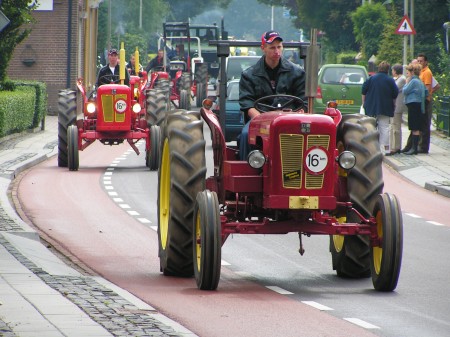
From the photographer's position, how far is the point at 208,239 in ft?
36.1

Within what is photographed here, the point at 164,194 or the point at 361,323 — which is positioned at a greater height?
the point at 164,194

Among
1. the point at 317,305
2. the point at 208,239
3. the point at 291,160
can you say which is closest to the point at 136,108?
the point at 291,160

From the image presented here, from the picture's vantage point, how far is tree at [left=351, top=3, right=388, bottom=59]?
60.8 meters

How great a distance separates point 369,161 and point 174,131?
5.61 feet

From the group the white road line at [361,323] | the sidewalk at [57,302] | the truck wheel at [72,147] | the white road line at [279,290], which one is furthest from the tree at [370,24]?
the white road line at [361,323]

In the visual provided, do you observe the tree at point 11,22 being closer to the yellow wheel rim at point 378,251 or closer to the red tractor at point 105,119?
the red tractor at point 105,119

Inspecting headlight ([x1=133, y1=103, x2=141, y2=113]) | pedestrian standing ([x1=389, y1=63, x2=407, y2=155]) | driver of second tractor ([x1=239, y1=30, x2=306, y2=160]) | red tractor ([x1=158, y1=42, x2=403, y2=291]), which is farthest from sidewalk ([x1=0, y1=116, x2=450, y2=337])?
pedestrian standing ([x1=389, y1=63, x2=407, y2=155])

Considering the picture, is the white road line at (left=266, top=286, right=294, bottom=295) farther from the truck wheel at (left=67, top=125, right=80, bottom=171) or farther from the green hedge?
the green hedge

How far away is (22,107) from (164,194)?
21969 millimetres

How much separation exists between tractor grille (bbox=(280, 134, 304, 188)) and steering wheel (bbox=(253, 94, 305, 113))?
815mm

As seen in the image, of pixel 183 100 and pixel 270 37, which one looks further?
pixel 183 100

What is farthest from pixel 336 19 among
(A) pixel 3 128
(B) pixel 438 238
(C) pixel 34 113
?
(B) pixel 438 238

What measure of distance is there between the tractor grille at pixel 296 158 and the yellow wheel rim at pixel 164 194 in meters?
1.91

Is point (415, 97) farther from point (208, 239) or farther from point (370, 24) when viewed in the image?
point (370, 24)
